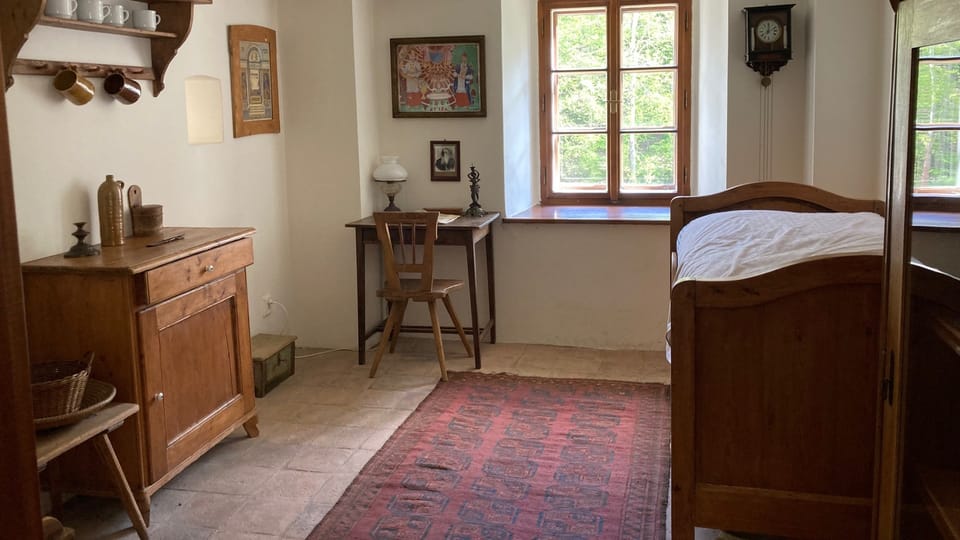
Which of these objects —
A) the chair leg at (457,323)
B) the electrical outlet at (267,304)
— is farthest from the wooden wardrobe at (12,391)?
the electrical outlet at (267,304)

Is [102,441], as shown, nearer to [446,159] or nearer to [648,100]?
[446,159]

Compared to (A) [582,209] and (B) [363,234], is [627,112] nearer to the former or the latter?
(A) [582,209]

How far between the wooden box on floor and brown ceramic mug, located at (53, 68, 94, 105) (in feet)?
5.23

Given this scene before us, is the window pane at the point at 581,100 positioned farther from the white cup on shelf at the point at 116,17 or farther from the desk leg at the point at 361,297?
the white cup on shelf at the point at 116,17

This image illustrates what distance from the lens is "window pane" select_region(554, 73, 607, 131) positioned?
568cm

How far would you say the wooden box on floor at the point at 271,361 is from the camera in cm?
446

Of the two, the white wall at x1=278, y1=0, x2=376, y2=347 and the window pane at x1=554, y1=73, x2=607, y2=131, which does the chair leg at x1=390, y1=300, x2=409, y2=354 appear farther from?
the window pane at x1=554, y1=73, x2=607, y2=131

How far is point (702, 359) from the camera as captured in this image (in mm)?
2414

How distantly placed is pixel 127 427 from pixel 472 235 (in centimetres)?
223

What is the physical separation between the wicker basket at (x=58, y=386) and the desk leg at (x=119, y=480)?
17 cm

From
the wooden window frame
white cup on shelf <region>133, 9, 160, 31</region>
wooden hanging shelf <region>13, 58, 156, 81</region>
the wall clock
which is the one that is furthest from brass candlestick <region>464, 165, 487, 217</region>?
the wooden window frame

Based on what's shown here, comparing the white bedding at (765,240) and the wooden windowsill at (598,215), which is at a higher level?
the white bedding at (765,240)

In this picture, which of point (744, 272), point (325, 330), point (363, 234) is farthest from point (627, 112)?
point (744, 272)

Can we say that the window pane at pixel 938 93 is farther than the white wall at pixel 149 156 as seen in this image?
No
